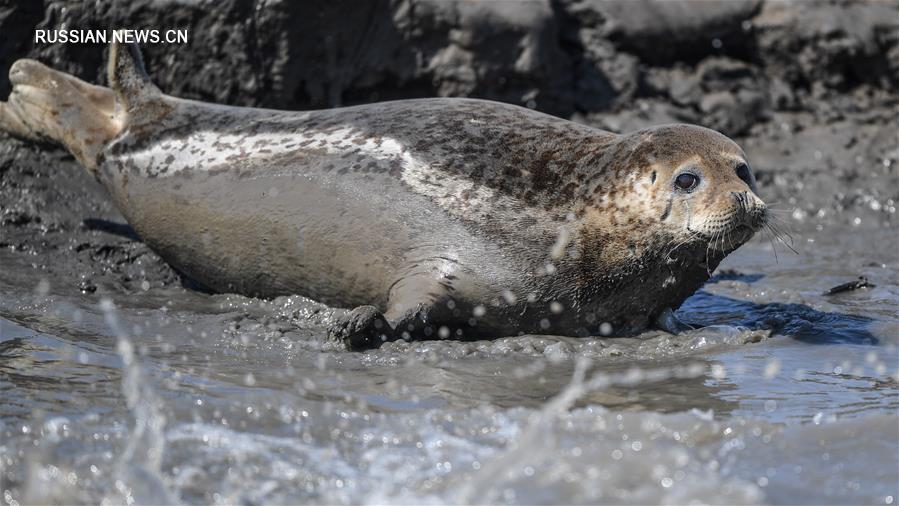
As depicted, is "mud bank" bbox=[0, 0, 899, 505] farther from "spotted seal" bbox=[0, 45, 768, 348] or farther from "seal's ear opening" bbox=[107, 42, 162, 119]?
"seal's ear opening" bbox=[107, 42, 162, 119]

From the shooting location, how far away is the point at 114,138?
A: 6.62 m

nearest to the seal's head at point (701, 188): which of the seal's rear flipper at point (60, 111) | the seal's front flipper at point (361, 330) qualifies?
the seal's front flipper at point (361, 330)

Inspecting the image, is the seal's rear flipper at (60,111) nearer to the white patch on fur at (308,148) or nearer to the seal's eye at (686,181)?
the white patch on fur at (308,148)

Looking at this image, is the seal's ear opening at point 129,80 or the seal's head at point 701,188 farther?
the seal's ear opening at point 129,80

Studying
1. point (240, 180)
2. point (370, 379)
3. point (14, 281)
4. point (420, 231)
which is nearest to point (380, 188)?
point (420, 231)

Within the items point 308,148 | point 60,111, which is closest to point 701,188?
point 308,148

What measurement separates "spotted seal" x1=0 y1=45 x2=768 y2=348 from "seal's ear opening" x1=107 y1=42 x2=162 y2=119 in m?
0.29

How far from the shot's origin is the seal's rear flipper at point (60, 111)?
6.69 meters

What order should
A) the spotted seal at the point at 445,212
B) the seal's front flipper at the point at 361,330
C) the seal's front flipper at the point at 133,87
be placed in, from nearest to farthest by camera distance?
the seal's front flipper at the point at 361,330 < the spotted seal at the point at 445,212 < the seal's front flipper at the point at 133,87

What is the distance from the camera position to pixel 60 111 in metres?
6.82

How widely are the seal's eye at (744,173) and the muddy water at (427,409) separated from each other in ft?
2.24

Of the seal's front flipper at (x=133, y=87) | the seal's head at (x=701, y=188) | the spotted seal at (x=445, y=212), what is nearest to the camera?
the seal's head at (x=701, y=188)

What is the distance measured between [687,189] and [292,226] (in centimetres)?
185

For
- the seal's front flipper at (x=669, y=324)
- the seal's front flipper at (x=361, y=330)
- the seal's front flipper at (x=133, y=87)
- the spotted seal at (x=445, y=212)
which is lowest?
the seal's front flipper at (x=669, y=324)
